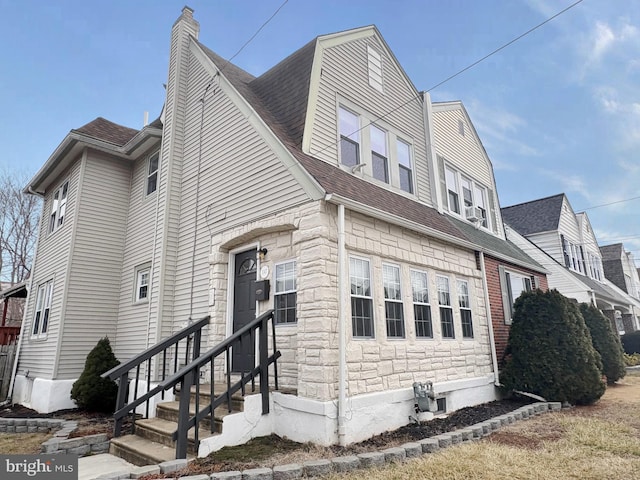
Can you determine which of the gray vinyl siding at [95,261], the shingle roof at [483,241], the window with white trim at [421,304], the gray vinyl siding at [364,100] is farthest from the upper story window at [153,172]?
the shingle roof at [483,241]

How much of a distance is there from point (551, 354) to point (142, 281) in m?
9.25

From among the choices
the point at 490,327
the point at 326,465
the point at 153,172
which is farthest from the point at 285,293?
the point at 153,172

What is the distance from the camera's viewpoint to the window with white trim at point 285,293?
601 centimetres

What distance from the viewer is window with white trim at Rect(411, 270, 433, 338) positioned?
278 inches

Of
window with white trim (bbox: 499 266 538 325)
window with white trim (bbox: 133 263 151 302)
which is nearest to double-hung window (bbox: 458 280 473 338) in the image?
window with white trim (bbox: 499 266 538 325)

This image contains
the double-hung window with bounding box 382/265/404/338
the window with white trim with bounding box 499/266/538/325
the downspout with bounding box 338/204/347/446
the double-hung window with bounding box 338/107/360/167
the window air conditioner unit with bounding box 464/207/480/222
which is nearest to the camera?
the downspout with bounding box 338/204/347/446

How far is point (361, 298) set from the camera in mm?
6039

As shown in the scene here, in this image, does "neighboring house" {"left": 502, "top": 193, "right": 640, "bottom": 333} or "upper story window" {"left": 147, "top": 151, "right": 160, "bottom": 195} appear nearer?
"upper story window" {"left": 147, "top": 151, "right": 160, "bottom": 195}

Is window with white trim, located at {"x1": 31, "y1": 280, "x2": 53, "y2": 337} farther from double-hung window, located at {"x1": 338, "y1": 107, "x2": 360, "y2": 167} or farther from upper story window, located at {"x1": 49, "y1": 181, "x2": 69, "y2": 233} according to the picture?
double-hung window, located at {"x1": 338, "y1": 107, "x2": 360, "y2": 167}

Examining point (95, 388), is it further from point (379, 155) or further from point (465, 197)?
point (465, 197)

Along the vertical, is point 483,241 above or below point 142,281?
above

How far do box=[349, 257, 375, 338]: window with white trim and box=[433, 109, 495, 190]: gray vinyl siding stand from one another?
18.1 ft

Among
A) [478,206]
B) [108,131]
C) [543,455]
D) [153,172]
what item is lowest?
[543,455]

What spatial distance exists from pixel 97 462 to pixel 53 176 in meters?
Result: 10.00
